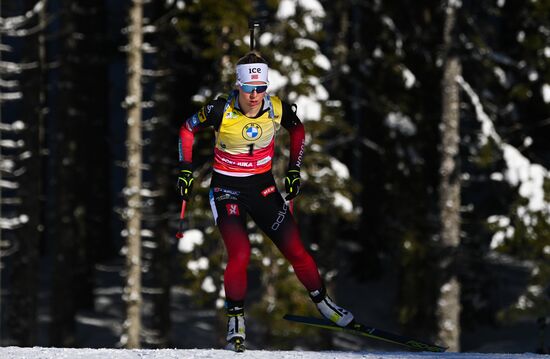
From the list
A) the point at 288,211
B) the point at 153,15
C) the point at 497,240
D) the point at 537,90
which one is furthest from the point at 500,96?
the point at 288,211

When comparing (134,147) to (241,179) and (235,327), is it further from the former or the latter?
(235,327)

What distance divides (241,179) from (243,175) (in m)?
0.04

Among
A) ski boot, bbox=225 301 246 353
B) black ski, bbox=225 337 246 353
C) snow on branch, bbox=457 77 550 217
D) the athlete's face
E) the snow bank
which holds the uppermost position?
snow on branch, bbox=457 77 550 217

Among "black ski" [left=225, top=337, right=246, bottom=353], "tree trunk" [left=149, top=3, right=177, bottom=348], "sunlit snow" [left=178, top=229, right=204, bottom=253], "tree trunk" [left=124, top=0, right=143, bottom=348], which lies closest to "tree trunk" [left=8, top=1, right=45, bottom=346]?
"tree trunk" [left=149, top=3, right=177, bottom=348]

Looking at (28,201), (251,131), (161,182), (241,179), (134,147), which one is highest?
(134,147)

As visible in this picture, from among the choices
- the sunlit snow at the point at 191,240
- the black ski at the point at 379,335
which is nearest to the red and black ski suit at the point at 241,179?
the black ski at the point at 379,335

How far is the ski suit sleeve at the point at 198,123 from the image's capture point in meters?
8.75

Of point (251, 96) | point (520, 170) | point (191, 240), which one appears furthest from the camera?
point (520, 170)

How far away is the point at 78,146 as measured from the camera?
2222cm

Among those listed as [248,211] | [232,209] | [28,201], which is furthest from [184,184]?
[28,201]

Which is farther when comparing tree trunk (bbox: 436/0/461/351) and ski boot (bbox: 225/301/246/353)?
tree trunk (bbox: 436/0/461/351)

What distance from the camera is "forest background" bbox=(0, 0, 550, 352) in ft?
56.2

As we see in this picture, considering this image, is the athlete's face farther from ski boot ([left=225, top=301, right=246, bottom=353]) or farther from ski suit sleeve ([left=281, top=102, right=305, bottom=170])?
ski boot ([left=225, top=301, right=246, bottom=353])

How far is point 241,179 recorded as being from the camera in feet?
29.3
